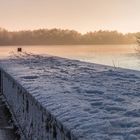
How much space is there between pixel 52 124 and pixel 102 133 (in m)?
1.26

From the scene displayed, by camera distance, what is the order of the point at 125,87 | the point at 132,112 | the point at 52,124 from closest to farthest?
the point at 132,112 < the point at 52,124 < the point at 125,87

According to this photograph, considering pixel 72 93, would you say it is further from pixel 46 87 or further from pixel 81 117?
pixel 81 117

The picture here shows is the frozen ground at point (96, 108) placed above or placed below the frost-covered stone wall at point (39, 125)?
above

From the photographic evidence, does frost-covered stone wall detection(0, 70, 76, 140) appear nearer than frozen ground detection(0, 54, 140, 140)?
No

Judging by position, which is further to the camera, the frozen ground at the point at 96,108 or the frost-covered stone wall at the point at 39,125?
the frost-covered stone wall at the point at 39,125

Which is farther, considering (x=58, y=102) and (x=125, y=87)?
(x=125, y=87)

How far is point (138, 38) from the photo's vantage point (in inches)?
1156

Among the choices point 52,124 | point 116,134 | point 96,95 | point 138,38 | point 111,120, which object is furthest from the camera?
point 138,38

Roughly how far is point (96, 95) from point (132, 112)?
1.25 meters

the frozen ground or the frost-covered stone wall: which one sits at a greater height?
the frozen ground

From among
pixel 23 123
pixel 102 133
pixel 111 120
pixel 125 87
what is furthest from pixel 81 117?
pixel 23 123

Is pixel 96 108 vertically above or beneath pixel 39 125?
above

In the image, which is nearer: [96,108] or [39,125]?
[96,108]

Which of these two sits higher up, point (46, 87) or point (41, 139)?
point (46, 87)
